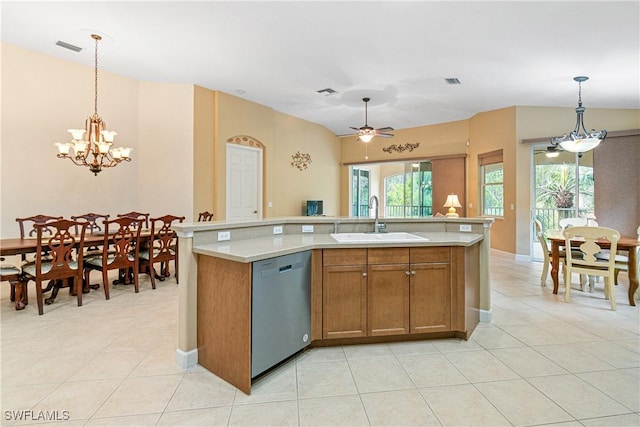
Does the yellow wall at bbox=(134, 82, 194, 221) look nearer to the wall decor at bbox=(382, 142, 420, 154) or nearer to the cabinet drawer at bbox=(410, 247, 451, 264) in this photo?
the cabinet drawer at bbox=(410, 247, 451, 264)

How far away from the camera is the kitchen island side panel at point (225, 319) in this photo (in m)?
1.91

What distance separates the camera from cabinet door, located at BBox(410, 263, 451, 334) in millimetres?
2514

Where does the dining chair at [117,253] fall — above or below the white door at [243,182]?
below

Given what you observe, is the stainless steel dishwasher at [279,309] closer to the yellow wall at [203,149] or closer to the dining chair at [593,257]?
the dining chair at [593,257]

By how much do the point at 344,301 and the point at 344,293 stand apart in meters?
0.06

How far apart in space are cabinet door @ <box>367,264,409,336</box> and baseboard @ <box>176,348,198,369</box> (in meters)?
1.30

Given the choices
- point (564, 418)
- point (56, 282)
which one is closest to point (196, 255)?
point (564, 418)

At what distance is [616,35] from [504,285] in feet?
10.6

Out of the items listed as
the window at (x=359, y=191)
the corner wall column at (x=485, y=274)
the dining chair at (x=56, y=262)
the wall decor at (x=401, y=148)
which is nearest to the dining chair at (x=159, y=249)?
the dining chair at (x=56, y=262)

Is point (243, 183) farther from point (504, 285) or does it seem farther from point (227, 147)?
point (504, 285)

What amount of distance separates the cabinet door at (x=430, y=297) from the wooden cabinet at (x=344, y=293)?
411mm

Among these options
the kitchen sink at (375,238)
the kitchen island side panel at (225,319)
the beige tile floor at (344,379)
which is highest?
the kitchen sink at (375,238)

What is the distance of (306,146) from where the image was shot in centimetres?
800

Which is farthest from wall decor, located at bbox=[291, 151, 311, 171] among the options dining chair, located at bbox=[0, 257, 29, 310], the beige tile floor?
dining chair, located at bbox=[0, 257, 29, 310]
